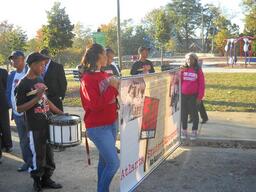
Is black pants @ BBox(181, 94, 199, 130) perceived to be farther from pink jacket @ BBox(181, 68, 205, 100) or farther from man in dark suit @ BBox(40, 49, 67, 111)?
man in dark suit @ BBox(40, 49, 67, 111)

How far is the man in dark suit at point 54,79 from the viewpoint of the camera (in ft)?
22.7

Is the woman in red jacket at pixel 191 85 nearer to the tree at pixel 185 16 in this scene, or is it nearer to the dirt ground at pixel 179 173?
the dirt ground at pixel 179 173

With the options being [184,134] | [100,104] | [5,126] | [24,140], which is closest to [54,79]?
[24,140]

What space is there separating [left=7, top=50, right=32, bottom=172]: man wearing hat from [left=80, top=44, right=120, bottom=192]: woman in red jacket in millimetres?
1743

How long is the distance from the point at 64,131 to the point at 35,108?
53cm

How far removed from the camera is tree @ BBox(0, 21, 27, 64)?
3553cm

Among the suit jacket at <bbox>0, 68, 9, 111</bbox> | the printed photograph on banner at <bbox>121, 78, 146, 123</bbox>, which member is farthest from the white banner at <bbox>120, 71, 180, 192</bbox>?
the suit jacket at <bbox>0, 68, 9, 111</bbox>

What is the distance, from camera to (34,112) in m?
5.29

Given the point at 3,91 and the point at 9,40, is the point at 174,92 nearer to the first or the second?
the point at 3,91

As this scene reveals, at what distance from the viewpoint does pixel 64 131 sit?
5055 millimetres

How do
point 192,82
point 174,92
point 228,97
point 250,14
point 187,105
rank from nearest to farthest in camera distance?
point 174,92, point 192,82, point 187,105, point 228,97, point 250,14

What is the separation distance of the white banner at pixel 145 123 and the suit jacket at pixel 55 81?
1817 mm

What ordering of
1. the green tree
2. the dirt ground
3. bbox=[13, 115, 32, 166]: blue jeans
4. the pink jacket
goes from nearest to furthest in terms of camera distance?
the dirt ground < bbox=[13, 115, 32, 166]: blue jeans < the pink jacket < the green tree

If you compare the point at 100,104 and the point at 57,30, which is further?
the point at 57,30
